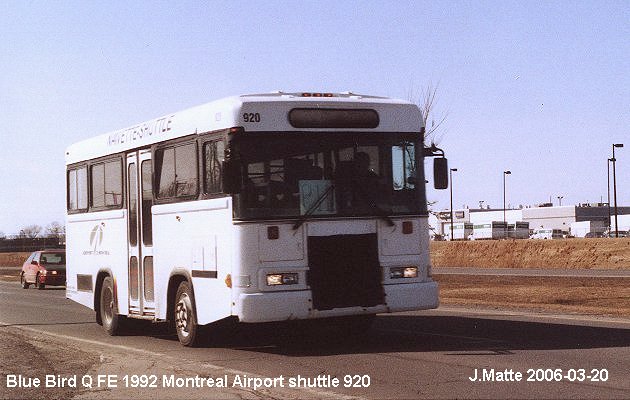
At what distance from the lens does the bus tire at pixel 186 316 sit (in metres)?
14.5

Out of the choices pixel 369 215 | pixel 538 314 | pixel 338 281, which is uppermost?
pixel 369 215

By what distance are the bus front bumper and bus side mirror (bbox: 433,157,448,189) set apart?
65.5 inches

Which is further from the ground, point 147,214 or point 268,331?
point 147,214

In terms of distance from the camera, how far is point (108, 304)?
18016mm

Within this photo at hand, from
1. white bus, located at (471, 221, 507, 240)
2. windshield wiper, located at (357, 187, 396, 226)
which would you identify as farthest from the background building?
windshield wiper, located at (357, 187, 396, 226)

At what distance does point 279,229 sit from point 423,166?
2418 mm

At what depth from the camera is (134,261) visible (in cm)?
1664

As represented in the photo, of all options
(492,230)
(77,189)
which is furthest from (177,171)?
(492,230)

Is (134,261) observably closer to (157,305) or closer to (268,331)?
(157,305)

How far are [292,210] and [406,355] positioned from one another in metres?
2.48

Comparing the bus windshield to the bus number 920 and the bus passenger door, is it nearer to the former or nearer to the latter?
the bus number 920

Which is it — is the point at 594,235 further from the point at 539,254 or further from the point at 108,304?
the point at 108,304

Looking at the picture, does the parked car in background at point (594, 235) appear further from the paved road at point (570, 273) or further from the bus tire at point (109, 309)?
the bus tire at point (109, 309)

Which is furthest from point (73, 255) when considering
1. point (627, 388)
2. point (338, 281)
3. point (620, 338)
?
point (627, 388)
